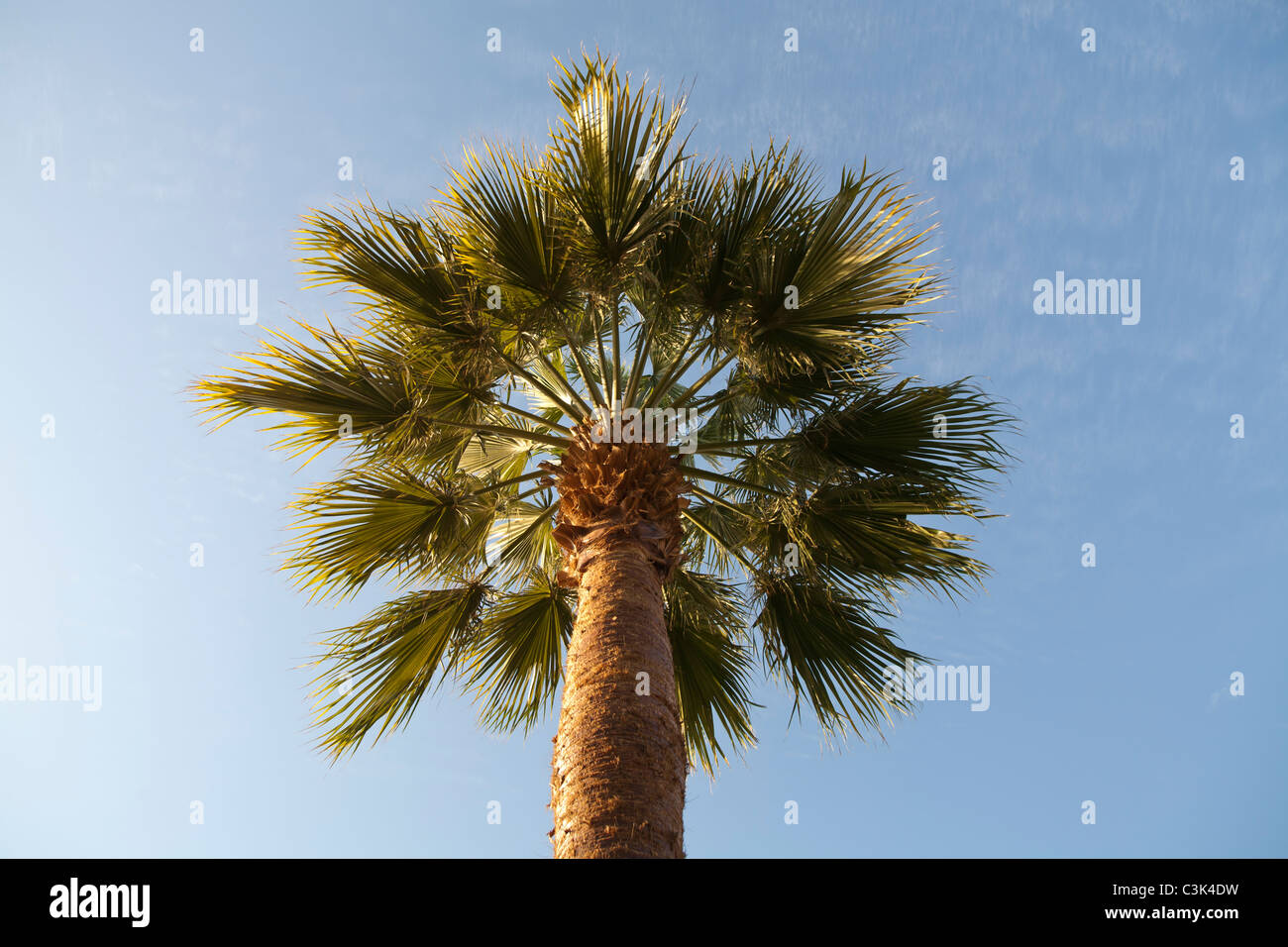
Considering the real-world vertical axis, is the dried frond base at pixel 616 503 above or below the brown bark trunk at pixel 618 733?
above

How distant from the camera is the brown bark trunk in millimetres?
3881

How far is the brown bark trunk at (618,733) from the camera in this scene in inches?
153

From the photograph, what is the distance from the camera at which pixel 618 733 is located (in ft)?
13.9

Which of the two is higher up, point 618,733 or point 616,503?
point 616,503

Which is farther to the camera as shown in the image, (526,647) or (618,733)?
(526,647)

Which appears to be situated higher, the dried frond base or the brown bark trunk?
the dried frond base

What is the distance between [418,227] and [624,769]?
4.26 metres

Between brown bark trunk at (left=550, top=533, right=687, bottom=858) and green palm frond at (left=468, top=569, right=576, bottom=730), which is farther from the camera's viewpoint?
green palm frond at (left=468, top=569, right=576, bottom=730)

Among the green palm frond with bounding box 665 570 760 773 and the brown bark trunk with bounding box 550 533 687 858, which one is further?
the green palm frond with bounding box 665 570 760 773
